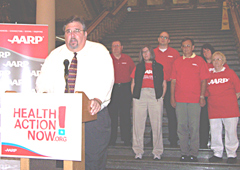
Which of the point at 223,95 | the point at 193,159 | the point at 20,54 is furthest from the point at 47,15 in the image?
the point at 193,159

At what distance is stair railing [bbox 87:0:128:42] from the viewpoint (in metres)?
8.06

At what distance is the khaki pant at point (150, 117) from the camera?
440 centimetres

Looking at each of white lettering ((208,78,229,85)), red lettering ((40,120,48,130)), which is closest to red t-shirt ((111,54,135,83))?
white lettering ((208,78,229,85))

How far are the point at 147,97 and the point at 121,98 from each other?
26.4 inches

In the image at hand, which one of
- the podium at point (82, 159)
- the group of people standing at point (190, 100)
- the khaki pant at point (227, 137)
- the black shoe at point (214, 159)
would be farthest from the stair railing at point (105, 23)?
the podium at point (82, 159)

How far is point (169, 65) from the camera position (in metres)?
5.02

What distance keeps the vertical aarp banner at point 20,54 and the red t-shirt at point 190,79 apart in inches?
81.2

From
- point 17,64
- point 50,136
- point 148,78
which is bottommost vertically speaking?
point 50,136

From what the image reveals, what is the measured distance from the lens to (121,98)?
16.6 ft

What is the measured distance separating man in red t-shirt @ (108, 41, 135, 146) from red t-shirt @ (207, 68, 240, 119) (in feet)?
4.60

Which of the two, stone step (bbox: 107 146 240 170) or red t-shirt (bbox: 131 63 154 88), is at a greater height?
red t-shirt (bbox: 131 63 154 88)

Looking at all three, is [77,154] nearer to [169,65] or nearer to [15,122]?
[15,122]

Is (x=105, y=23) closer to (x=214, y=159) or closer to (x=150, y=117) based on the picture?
(x=150, y=117)

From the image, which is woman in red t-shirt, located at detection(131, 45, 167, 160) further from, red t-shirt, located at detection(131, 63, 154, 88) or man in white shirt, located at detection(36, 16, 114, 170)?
man in white shirt, located at detection(36, 16, 114, 170)
